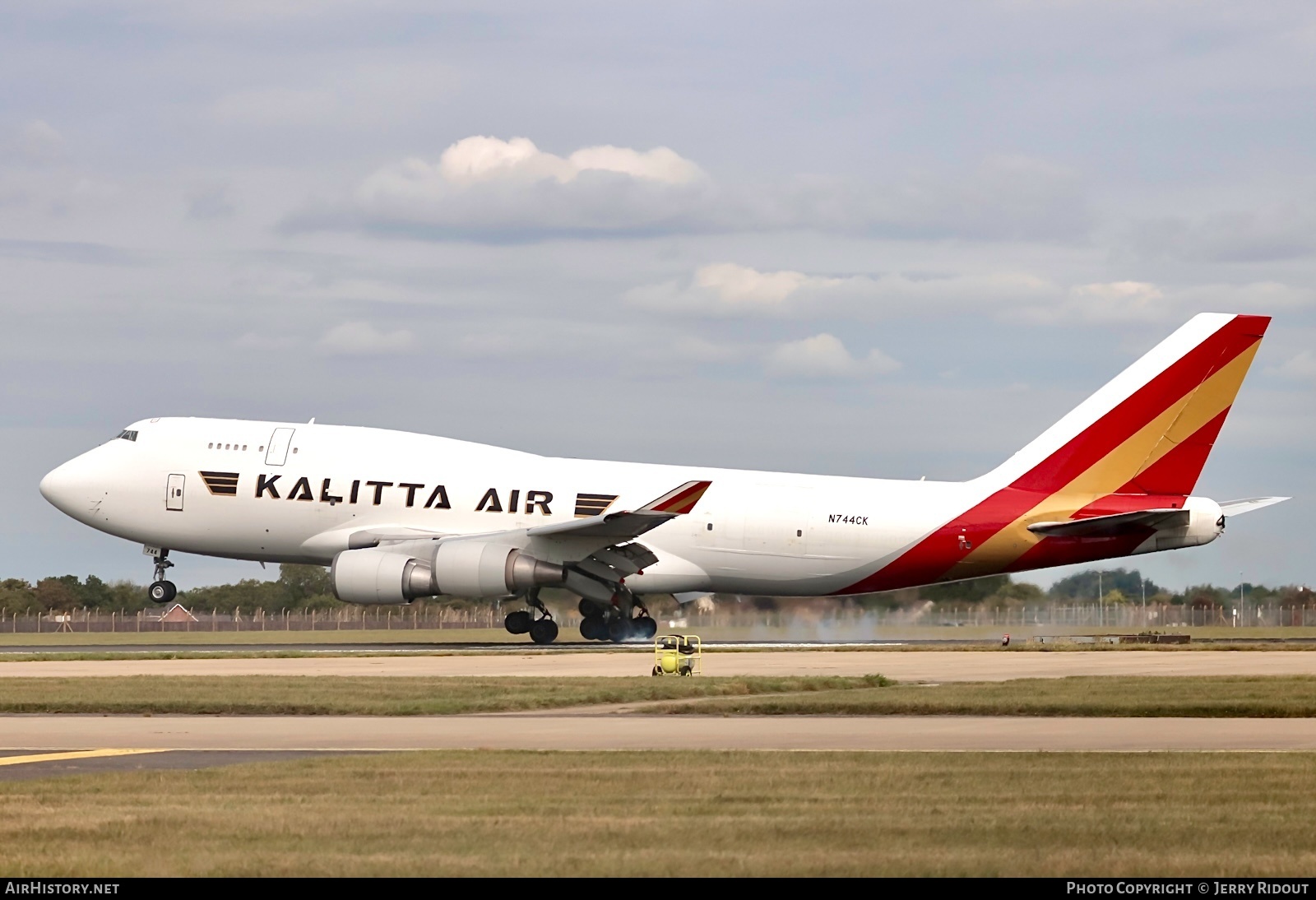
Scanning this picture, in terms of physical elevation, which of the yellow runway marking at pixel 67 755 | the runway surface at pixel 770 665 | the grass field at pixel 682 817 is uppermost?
the runway surface at pixel 770 665

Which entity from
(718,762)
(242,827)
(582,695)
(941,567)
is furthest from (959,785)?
(941,567)

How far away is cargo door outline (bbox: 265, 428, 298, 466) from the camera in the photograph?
46.4m

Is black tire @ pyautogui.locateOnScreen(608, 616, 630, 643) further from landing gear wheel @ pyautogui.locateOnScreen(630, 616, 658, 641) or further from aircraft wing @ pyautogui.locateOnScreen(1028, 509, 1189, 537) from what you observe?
aircraft wing @ pyautogui.locateOnScreen(1028, 509, 1189, 537)

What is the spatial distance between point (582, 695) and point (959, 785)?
1143 centimetres

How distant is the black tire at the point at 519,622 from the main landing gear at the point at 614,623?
62.8 inches

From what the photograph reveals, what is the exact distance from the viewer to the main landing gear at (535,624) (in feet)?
151

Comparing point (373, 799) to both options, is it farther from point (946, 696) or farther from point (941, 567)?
point (941, 567)

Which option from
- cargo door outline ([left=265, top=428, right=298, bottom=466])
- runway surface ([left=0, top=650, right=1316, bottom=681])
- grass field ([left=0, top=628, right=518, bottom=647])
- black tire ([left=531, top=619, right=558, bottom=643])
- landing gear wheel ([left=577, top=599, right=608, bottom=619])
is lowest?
runway surface ([left=0, top=650, right=1316, bottom=681])

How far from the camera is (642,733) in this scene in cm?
1958

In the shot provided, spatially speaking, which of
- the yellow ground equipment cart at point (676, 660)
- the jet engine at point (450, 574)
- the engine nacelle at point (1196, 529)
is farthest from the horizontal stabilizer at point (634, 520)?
the engine nacelle at point (1196, 529)

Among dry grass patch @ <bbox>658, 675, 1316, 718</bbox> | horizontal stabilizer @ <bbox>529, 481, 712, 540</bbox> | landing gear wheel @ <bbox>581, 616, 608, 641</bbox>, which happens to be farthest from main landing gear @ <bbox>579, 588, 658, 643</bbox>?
dry grass patch @ <bbox>658, 675, 1316, 718</bbox>

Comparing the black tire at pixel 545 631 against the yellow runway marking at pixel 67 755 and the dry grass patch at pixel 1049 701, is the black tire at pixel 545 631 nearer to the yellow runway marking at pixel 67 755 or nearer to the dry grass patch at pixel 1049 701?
the dry grass patch at pixel 1049 701

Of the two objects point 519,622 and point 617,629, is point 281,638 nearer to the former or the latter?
point 519,622

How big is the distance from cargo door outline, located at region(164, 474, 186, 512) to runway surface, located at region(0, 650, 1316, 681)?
1031cm
